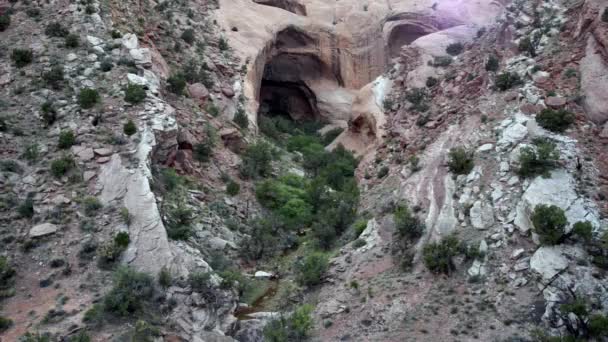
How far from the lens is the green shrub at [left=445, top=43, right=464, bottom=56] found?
3203 centimetres

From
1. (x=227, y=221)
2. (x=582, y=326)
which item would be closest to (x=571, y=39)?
(x=582, y=326)

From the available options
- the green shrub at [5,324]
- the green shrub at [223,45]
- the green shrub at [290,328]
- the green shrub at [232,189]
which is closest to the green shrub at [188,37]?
the green shrub at [223,45]

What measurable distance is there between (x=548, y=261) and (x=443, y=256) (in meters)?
3.09

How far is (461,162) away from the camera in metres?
21.9

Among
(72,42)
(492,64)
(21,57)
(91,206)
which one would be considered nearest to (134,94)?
(72,42)

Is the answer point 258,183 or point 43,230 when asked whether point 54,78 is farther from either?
point 258,183

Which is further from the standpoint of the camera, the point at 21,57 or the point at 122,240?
the point at 21,57

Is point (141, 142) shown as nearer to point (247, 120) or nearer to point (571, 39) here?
point (247, 120)

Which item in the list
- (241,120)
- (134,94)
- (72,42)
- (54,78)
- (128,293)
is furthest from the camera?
(241,120)

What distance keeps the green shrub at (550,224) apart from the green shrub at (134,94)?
15810 mm

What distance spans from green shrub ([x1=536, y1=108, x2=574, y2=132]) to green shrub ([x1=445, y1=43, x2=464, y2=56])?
11704 millimetres

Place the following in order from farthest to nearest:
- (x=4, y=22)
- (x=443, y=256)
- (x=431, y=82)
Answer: (x=431, y=82) < (x=4, y=22) < (x=443, y=256)

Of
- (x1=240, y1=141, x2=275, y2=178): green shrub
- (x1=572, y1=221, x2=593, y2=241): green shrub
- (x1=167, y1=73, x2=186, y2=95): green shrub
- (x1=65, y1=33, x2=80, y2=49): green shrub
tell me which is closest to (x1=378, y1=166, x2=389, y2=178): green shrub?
(x1=240, y1=141, x2=275, y2=178): green shrub

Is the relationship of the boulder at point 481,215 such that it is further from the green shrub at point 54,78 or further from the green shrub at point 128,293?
the green shrub at point 54,78
